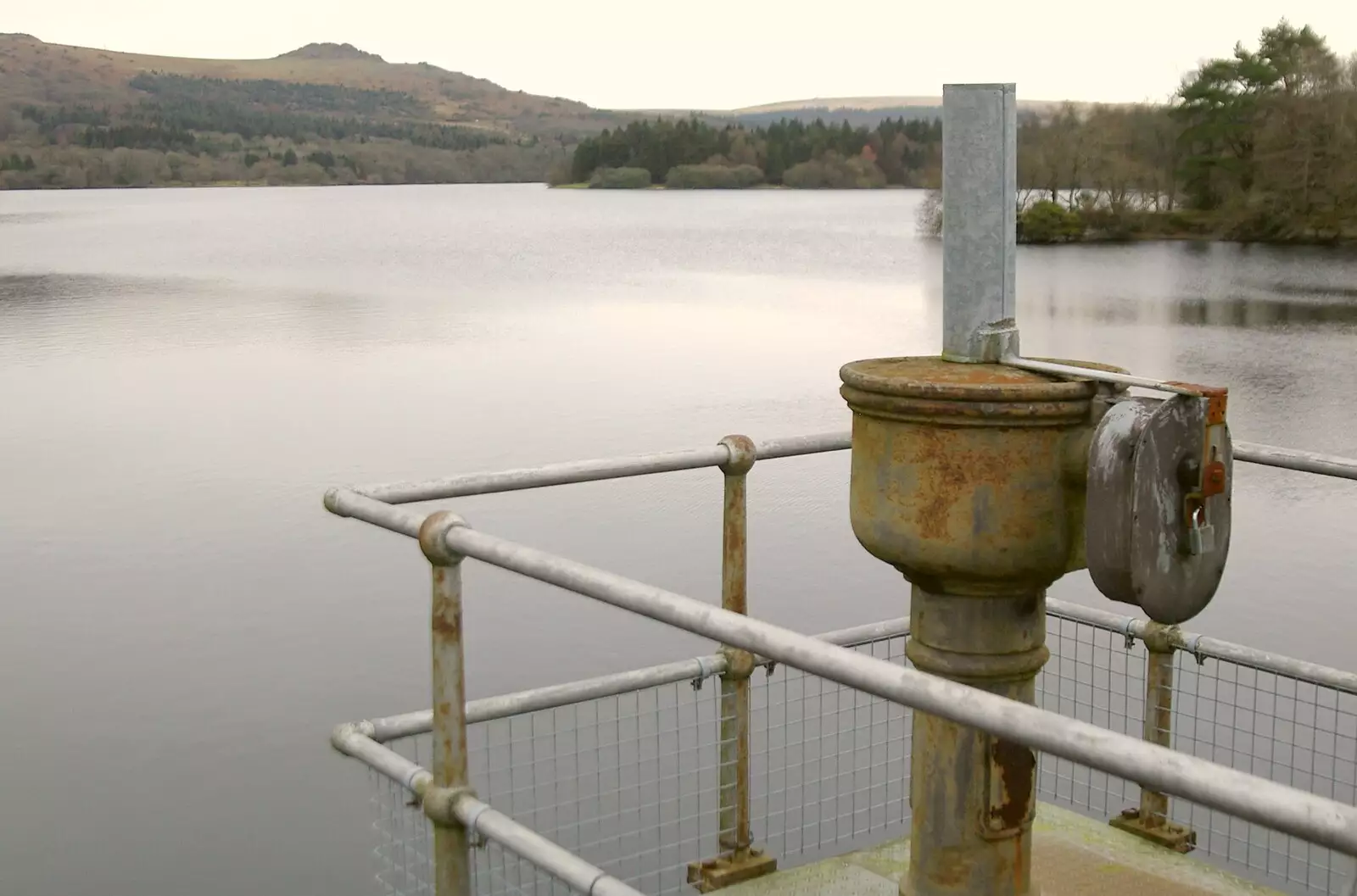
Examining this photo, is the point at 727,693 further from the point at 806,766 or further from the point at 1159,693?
the point at 806,766

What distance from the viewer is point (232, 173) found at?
13325cm

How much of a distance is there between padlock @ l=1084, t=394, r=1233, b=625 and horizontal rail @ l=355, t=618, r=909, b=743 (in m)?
0.46

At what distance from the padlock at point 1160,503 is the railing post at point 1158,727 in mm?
1313

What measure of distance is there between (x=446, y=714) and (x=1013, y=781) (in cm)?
92

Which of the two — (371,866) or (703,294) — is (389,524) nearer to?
(371,866)

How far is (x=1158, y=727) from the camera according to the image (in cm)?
355

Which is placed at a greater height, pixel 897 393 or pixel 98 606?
pixel 897 393

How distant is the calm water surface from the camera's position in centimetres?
725

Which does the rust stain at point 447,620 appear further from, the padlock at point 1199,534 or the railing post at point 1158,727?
the railing post at point 1158,727

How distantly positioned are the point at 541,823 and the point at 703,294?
24673 millimetres

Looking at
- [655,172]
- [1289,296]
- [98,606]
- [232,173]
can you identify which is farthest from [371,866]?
[232,173]

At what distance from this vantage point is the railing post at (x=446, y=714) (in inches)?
91.0

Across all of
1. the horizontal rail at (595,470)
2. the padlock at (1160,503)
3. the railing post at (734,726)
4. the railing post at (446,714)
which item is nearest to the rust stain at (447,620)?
the railing post at (446,714)

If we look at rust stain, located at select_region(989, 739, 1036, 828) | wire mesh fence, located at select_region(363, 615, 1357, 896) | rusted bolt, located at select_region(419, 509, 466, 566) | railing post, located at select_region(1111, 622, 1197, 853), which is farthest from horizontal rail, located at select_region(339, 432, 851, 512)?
wire mesh fence, located at select_region(363, 615, 1357, 896)
